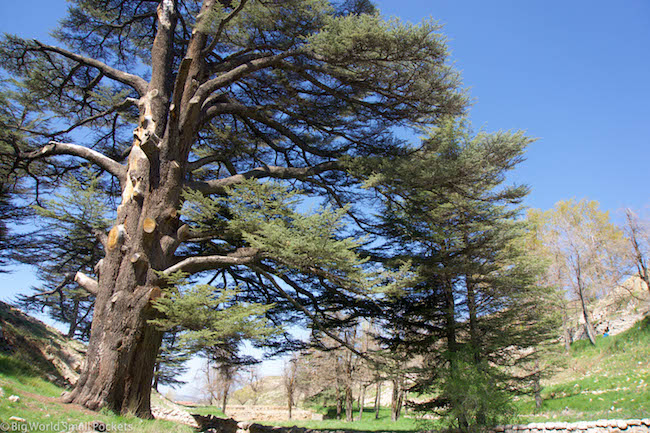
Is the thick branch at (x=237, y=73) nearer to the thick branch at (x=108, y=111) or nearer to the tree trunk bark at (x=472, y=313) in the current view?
the thick branch at (x=108, y=111)

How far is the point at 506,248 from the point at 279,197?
650 cm

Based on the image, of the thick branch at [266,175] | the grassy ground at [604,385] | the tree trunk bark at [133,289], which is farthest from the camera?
the grassy ground at [604,385]

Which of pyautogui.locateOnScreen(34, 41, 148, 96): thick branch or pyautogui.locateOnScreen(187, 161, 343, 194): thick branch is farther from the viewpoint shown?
pyautogui.locateOnScreen(34, 41, 148, 96): thick branch

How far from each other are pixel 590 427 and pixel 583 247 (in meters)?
Result: 19.1

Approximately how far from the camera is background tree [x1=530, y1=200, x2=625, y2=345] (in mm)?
22516

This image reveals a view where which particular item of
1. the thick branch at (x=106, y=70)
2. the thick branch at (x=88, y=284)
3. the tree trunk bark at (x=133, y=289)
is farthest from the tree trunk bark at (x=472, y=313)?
the thick branch at (x=106, y=70)

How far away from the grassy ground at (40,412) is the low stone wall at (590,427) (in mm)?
6348

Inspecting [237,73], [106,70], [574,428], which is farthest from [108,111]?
[574,428]

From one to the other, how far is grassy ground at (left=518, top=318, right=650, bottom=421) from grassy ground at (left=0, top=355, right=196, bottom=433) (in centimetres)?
951

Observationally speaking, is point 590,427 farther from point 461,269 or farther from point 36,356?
point 36,356

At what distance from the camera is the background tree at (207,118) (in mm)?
6223

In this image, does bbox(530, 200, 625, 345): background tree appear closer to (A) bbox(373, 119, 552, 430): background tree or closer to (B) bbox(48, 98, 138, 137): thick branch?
(A) bbox(373, 119, 552, 430): background tree

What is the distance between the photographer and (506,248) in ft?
31.5

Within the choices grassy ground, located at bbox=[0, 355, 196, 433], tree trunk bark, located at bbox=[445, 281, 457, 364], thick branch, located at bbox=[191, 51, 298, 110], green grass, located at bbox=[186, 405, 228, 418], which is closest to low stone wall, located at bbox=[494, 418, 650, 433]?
tree trunk bark, located at bbox=[445, 281, 457, 364]
